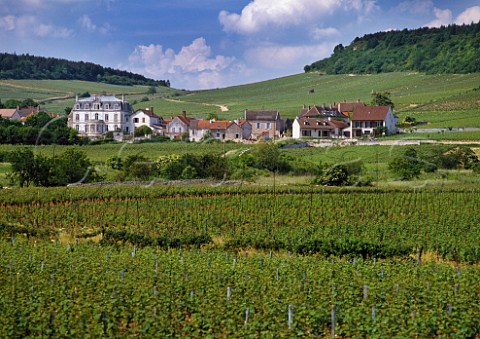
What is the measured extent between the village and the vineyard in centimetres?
5226

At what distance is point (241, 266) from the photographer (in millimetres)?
19266

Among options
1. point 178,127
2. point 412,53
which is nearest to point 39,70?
point 412,53

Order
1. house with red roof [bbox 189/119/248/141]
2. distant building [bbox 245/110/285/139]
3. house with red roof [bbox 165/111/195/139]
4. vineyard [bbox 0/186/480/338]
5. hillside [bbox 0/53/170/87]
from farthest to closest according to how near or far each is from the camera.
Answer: hillside [bbox 0/53/170/87] → distant building [bbox 245/110/285/139] → house with red roof [bbox 165/111/195/139] → house with red roof [bbox 189/119/248/141] → vineyard [bbox 0/186/480/338]

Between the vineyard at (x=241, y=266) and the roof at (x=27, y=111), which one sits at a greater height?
the roof at (x=27, y=111)

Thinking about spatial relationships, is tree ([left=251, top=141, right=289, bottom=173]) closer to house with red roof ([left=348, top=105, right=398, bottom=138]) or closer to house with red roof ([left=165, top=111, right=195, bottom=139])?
house with red roof ([left=348, top=105, right=398, bottom=138])

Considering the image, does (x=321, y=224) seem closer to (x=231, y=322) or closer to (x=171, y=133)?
(x=231, y=322)

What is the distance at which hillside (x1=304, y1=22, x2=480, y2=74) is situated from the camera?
146875 mm

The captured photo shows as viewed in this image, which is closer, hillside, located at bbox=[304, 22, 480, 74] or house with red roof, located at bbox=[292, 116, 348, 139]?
house with red roof, located at bbox=[292, 116, 348, 139]

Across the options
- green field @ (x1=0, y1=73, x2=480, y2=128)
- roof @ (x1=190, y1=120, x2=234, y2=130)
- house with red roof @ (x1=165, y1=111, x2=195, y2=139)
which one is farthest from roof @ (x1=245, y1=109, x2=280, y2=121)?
green field @ (x1=0, y1=73, x2=480, y2=128)

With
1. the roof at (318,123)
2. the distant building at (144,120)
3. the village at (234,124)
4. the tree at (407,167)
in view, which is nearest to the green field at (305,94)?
the village at (234,124)

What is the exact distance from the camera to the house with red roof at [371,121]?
276ft

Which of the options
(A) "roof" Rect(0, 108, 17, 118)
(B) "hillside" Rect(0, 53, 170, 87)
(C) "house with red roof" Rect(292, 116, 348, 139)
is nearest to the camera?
(C) "house with red roof" Rect(292, 116, 348, 139)

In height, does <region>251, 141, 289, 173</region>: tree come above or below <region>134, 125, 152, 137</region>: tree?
below

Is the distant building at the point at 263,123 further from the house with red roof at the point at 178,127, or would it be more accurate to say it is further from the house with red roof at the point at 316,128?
the house with red roof at the point at 178,127
